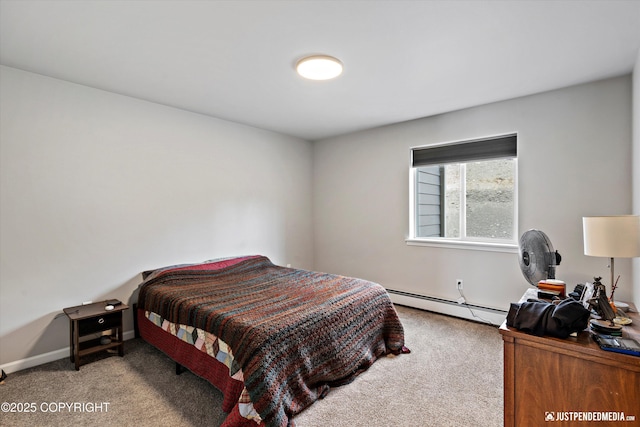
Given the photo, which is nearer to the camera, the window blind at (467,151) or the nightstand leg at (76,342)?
the nightstand leg at (76,342)

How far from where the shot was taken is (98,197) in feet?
9.27

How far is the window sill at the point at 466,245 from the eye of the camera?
10.4 ft

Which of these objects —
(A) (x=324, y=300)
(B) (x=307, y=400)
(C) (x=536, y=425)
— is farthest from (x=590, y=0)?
(B) (x=307, y=400)

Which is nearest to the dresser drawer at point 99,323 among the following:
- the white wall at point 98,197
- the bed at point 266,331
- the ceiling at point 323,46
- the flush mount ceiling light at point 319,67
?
the bed at point 266,331

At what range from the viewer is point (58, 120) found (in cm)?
261

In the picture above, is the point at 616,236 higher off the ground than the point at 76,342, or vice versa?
the point at 616,236

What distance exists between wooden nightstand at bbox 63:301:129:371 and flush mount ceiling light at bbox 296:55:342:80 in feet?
8.20

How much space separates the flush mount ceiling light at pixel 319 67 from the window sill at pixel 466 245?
7.33 feet

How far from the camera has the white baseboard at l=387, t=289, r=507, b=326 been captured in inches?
127

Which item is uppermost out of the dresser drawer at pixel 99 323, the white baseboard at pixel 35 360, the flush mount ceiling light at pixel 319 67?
Answer: the flush mount ceiling light at pixel 319 67

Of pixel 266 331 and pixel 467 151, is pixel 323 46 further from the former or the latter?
pixel 467 151

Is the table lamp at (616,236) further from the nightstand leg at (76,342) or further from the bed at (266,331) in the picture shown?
the nightstand leg at (76,342)

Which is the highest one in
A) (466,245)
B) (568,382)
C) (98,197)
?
(98,197)

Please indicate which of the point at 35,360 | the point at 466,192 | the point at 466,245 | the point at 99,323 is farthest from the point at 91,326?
the point at 466,192
